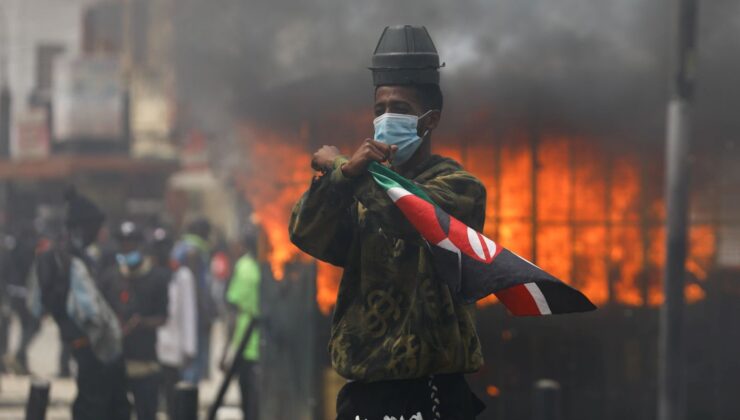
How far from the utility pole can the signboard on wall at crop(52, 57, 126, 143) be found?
26.5 m

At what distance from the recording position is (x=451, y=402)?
11.7 ft

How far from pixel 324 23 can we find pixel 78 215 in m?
4.79

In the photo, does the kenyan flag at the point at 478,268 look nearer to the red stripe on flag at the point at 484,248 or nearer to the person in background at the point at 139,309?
the red stripe on flag at the point at 484,248

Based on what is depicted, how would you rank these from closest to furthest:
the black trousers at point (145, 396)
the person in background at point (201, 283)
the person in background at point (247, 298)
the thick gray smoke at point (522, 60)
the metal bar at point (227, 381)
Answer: the metal bar at point (227, 381), the black trousers at point (145, 396), the person in background at point (247, 298), the thick gray smoke at point (522, 60), the person in background at point (201, 283)

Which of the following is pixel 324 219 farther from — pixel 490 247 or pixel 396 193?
pixel 490 247

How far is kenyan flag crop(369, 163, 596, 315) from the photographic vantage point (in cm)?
332

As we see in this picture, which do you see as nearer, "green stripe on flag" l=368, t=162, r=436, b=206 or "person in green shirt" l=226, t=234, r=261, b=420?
"green stripe on flag" l=368, t=162, r=436, b=206

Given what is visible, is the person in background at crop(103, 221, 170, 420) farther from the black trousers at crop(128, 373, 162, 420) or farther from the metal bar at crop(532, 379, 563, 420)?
the metal bar at crop(532, 379, 563, 420)

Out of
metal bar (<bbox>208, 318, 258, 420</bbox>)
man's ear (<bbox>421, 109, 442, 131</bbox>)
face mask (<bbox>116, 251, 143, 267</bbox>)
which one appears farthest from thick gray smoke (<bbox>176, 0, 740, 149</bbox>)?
man's ear (<bbox>421, 109, 442, 131</bbox>)

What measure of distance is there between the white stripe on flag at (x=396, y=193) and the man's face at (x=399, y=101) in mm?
269

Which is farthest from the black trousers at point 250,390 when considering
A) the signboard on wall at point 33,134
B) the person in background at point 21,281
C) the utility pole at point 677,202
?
the signboard on wall at point 33,134

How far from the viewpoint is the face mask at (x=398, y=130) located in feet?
11.5

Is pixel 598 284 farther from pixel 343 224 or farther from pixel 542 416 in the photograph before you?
pixel 343 224

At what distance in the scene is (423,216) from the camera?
3.34 metres
